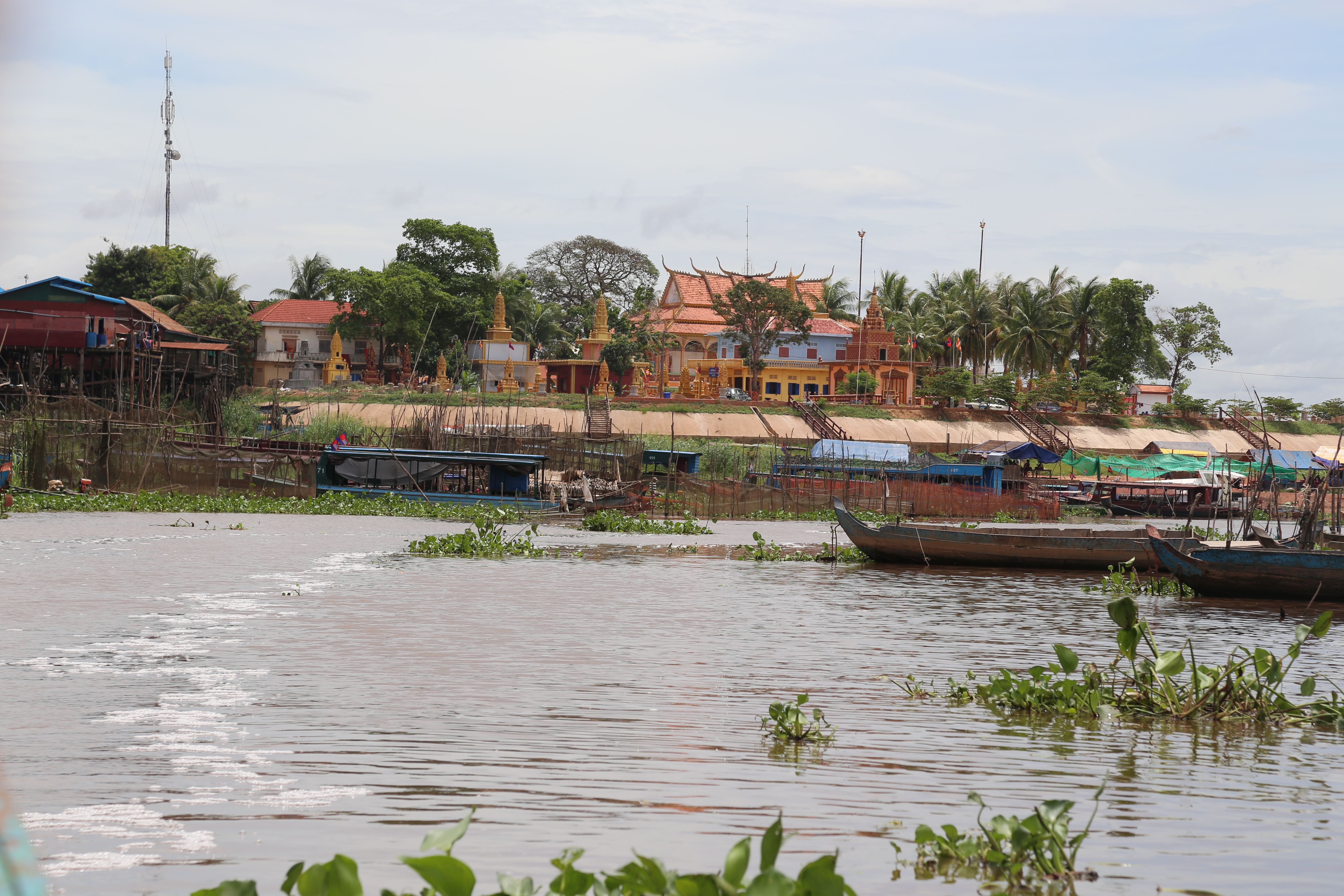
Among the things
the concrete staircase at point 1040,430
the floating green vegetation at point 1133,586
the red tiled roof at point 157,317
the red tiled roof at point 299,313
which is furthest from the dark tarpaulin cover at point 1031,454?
the red tiled roof at point 299,313

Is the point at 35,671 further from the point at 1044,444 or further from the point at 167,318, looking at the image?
the point at 1044,444

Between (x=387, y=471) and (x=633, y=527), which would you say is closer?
(x=633, y=527)

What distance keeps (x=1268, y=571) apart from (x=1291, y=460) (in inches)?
1512

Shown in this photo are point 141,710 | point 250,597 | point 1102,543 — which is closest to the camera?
point 141,710

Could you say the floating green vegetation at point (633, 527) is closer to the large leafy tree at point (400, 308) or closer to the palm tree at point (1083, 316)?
the large leafy tree at point (400, 308)

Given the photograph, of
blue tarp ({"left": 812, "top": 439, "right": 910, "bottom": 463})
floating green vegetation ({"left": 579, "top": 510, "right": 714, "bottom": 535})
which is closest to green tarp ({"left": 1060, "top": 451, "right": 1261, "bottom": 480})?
blue tarp ({"left": 812, "top": 439, "right": 910, "bottom": 463})

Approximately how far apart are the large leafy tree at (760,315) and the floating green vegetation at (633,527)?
31.2 meters

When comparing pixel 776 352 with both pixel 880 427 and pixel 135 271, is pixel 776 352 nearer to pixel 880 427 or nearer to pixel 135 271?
pixel 880 427

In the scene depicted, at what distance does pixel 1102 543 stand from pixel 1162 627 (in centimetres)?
666

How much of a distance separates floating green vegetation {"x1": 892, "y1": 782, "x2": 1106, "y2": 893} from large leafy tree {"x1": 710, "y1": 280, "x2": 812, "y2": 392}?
54914 mm

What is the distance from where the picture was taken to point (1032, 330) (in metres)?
63.4

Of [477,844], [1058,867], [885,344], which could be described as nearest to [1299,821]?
[1058,867]

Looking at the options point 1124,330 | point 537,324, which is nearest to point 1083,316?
point 1124,330

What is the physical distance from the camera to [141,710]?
8.12 meters
